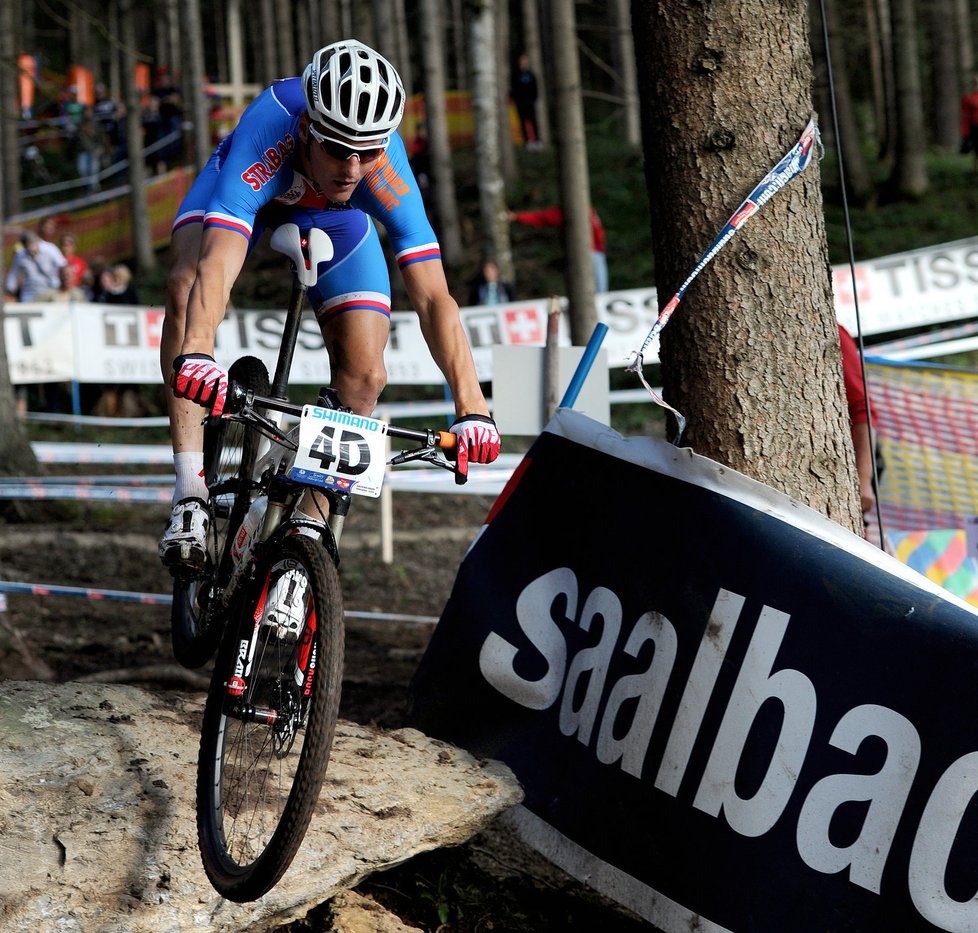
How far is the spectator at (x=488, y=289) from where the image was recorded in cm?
1439

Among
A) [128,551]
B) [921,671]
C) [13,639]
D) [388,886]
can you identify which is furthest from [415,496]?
[921,671]

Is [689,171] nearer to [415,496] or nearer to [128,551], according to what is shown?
[128,551]

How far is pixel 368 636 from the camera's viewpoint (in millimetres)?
7676

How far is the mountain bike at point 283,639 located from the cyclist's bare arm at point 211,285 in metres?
0.15

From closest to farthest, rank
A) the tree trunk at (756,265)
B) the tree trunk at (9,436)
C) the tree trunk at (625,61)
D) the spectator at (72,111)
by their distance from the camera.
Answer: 1. the tree trunk at (756,265)
2. the tree trunk at (9,436)
3. the tree trunk at (625,61)
4. the spectator at (72,111)

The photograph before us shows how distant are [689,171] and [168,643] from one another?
4353 mm

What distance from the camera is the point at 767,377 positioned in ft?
13.4

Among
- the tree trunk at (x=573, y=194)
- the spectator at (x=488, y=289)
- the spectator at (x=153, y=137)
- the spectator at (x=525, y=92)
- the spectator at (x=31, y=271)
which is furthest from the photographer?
the spectator at (x=153, y=137)

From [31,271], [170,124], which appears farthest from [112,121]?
[31,271]

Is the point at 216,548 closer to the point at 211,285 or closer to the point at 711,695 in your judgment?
the point at 211,285

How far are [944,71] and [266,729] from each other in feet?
82.0

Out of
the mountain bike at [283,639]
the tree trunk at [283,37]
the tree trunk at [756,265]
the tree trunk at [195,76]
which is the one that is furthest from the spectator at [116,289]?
the tree trunk at [283,37]

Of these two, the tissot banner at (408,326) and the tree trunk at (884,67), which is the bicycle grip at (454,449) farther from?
the tree trunk at (884,67)

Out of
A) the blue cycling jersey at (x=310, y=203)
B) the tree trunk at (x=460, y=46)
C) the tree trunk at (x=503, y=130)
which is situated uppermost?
the tree trunk at (x=460, y=46)
